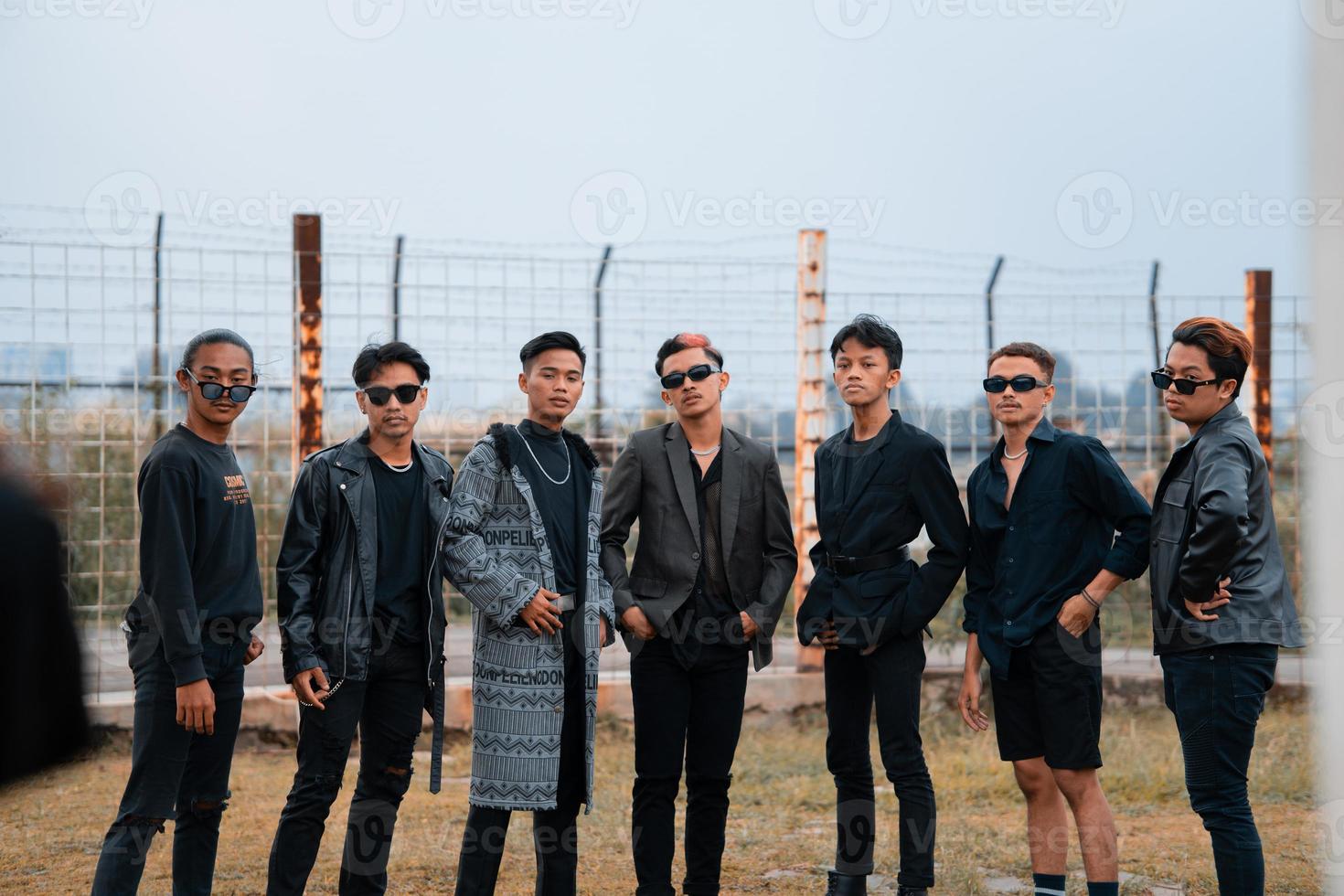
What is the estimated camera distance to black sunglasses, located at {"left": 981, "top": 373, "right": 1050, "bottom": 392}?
4258 mm

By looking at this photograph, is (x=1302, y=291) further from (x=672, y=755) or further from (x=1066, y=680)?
(x=672, y=755)

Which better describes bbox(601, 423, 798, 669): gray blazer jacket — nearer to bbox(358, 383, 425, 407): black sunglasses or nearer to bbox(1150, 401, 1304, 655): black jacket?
bbox(358, 383, 425, 407): black sunglasses

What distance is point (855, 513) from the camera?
14.4ft

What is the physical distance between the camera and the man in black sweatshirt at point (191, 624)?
148 inches

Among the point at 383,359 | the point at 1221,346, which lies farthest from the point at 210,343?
the point at 1221,346

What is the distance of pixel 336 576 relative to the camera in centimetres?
405

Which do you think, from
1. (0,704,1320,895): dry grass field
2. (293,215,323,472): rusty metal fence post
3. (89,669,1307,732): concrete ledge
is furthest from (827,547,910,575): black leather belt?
(293,215,323,472): rusty metal fence post

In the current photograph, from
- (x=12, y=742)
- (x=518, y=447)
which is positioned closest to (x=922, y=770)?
(x=518, y=447)

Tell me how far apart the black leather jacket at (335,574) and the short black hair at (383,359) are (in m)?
0.26

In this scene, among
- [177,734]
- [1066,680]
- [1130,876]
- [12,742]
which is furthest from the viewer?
[1130,876]

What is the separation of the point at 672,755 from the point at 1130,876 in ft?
6.94

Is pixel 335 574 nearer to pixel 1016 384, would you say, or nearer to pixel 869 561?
pixel 869 561

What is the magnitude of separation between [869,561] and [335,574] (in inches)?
72.6

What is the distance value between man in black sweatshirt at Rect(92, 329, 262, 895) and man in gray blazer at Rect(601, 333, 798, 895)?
1.29m
